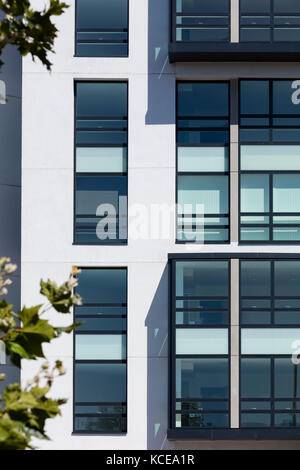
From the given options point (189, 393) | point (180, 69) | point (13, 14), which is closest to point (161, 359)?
point (189, 393)

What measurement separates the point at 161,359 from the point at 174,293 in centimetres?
138

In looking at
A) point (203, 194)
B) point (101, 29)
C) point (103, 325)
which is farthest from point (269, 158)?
point (103, 325)

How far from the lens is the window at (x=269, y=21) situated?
49.9ft

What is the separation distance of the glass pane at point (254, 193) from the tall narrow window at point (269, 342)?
1110mm

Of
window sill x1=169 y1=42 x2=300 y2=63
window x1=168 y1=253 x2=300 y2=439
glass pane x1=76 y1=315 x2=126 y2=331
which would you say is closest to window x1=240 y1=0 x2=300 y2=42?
window sill x1=169 y1=42 x2=300 y2=63

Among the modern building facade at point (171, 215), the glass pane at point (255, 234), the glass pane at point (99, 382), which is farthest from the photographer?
the glass pane at point (99, 382)

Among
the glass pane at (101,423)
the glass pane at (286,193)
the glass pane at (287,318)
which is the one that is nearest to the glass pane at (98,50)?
the glass pane at (286,193)

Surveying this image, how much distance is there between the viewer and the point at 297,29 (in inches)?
602

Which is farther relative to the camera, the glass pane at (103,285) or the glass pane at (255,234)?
the glass pane at (103,285)

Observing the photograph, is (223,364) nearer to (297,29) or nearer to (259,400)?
(259,400)

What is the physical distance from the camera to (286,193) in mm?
15258

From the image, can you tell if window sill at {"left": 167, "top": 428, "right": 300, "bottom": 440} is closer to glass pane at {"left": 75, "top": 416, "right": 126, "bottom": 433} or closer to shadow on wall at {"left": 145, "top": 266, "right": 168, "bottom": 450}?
shadow on wall at {"left": 145, "top": 266, "right": 168, "bottom": 450}

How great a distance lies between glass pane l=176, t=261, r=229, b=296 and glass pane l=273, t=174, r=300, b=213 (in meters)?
1.65

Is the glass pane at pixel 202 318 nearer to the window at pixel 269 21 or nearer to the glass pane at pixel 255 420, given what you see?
the glass pane at pixel 255 420
